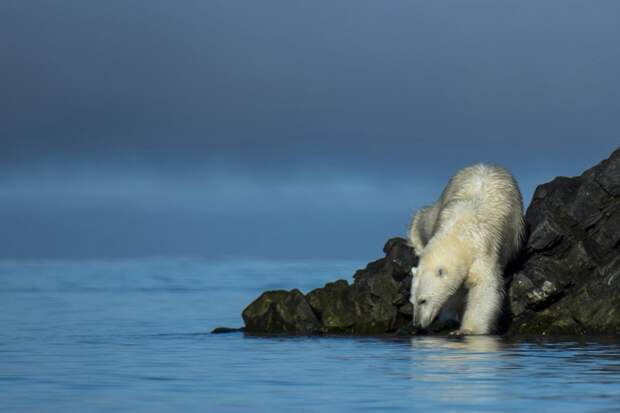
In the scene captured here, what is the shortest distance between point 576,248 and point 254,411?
1458cm

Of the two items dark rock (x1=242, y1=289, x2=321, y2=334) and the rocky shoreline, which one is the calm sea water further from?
the rocky shoreline

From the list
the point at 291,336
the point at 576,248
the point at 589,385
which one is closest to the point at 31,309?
the point at 291,336

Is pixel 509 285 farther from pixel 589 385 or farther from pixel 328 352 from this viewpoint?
pixel 589 385

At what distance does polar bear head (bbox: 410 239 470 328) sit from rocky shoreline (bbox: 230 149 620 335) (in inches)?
52.2

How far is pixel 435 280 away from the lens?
28.6 meters

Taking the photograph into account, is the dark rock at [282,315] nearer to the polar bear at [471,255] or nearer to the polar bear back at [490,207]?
the polar bear at [471,255]

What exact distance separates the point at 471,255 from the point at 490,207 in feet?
5.93

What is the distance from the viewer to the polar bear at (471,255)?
94.1 feet

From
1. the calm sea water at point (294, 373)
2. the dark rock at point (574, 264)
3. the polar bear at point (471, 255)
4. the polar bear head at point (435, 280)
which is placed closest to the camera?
the calm sea water at point (294, 373)

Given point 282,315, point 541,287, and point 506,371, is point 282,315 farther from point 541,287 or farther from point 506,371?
point 506,371

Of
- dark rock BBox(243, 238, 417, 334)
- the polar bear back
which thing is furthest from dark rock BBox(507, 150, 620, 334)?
dark rock BBox(243, 238, 417, 334)

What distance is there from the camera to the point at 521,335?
1149 inches

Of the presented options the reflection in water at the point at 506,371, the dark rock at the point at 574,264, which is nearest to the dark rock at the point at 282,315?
the reflection in water at the point at 506,371

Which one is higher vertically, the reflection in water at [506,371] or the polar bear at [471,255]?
the polar bear at [471,255]
